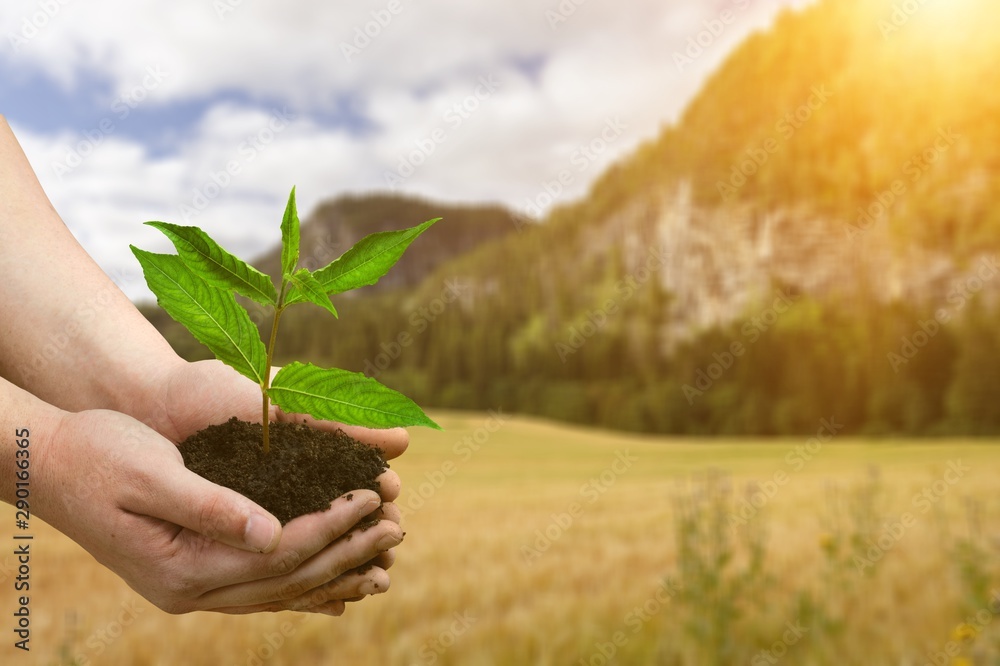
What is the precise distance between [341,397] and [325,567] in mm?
439

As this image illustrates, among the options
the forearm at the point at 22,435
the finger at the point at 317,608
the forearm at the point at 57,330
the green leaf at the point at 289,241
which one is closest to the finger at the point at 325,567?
the finger at the point at 317,608

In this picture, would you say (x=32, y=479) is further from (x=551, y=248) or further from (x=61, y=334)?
(x=551, y=248)

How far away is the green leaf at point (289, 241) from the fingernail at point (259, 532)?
563 millimetres

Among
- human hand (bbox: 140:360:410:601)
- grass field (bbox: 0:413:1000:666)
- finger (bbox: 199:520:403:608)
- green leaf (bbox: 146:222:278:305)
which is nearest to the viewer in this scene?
Answer: green leaf (bbox: 146:222:278:305)

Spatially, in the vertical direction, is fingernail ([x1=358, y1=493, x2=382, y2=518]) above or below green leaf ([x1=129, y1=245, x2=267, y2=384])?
below

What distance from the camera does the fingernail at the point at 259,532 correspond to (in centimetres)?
165

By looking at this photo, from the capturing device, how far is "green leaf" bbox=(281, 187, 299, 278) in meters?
1.59

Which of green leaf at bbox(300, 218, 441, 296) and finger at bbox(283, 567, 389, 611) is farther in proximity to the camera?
finger at bbox(283, 567, 389, 611)

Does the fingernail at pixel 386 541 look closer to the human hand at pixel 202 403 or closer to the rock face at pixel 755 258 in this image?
the human hand at pixel 202 403

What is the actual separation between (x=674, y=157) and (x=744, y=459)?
240ft

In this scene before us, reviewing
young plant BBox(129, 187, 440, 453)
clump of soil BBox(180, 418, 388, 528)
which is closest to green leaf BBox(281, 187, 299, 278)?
young plant BBox(129, 187, 440, 453)

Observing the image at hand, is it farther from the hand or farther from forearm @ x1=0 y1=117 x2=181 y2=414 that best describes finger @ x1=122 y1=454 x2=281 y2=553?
forearm @ x1=0 y1=117 x2=181 y2=414

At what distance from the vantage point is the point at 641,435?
34.1 meters

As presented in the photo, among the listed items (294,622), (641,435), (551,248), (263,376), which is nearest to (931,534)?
(294,622)
